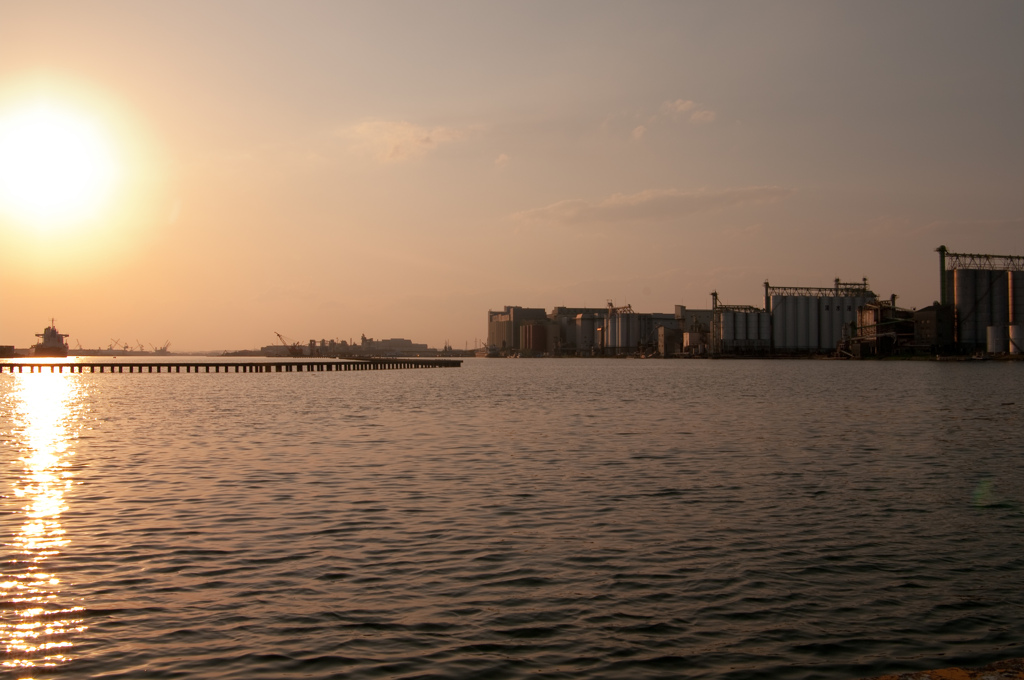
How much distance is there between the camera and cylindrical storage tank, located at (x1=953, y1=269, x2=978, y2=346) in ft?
618

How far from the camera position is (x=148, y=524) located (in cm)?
1823

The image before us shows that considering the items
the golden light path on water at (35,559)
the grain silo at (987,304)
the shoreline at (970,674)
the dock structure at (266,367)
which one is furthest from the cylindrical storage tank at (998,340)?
the shoreline at (970,674)

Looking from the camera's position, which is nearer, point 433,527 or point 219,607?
point 219,607

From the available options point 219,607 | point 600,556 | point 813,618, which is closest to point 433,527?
point 600,556

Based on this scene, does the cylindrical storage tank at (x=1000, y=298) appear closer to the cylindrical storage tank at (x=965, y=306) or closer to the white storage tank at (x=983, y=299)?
the white storage tank at (x=983, y=299)

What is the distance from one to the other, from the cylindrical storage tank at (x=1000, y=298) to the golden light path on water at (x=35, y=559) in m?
200

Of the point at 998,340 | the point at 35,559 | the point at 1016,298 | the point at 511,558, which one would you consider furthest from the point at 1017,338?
the point at 35,559

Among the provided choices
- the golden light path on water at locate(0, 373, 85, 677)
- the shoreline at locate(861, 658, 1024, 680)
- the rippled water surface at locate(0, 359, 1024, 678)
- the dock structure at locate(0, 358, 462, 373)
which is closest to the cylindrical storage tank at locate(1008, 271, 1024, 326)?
the dock structure at locate(0, 358, 462, 373)

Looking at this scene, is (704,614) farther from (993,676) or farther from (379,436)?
(379,436)

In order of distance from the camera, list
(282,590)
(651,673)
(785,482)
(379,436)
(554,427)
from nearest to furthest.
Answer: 1. (651,673)
2. (282,590)
3. (785,482)
4. (379,436)
5. (554,427)

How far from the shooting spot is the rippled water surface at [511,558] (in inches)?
419

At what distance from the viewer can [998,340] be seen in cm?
18475

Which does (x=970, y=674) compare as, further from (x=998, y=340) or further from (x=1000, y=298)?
(x=1000, y=298)

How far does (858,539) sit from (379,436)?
80.0ft
